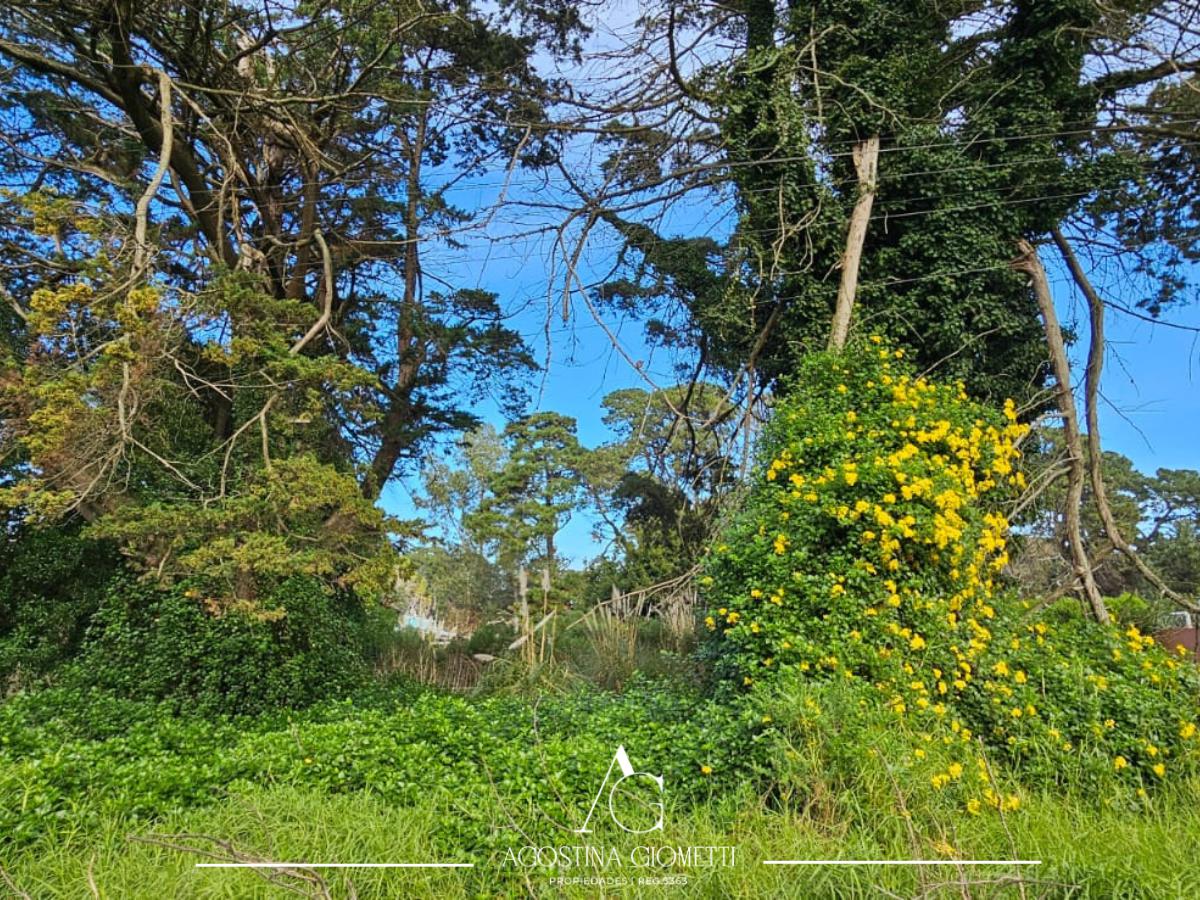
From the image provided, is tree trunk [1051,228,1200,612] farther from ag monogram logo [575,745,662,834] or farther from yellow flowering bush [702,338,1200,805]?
ag monogram logo [575,745,662,834]

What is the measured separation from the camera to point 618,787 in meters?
2.97

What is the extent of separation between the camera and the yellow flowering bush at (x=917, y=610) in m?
3.23

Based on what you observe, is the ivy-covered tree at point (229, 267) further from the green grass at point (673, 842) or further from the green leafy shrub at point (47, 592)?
the green grass at point (673, 842)

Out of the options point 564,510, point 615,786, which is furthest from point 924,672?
point 564,510

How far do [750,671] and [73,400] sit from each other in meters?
4.44

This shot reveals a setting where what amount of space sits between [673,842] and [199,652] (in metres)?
5.24

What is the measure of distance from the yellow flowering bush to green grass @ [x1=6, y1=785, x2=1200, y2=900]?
13.7 inches

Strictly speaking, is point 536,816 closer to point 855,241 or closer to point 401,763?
point 401,763

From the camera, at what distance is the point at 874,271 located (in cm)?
610

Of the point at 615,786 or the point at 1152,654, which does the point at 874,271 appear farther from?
the point at 615,786

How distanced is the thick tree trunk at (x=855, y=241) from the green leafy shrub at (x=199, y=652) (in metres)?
5.59

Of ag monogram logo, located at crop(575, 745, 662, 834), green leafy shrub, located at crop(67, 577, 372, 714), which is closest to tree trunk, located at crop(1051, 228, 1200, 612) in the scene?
ag monogram logo, located at crop(575, 745, 662, 834)

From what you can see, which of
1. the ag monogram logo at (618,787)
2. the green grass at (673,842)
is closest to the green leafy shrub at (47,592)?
the green grass at (673,842)

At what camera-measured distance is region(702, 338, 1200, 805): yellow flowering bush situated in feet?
10.6
